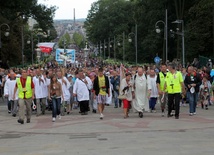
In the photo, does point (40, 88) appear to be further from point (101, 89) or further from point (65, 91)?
point (101, 89)

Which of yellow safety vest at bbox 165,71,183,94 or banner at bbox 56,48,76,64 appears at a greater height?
banner at bbox 56,48,76,64

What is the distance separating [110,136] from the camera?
1312 centimetres

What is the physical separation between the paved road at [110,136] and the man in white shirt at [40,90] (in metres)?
1.77

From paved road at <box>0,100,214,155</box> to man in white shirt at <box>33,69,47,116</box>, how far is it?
5.82 ft

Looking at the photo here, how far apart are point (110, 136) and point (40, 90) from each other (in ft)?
26.4

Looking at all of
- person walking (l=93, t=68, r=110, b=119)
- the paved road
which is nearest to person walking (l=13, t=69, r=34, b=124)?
the paved road

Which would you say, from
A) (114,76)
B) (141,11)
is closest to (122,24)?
(141,11)

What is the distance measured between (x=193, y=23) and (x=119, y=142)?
153ft

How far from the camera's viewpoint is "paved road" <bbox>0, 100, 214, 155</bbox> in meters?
10.7

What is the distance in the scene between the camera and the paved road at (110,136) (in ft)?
35.0

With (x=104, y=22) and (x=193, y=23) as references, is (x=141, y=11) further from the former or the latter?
(x=104, y=22)

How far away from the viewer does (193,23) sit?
187ft

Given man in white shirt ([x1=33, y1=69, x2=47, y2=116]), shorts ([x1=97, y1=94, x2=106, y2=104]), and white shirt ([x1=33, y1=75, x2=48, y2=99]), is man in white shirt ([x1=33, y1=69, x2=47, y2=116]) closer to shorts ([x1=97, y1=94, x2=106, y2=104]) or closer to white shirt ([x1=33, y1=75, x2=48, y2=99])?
white shirt ([x1=33, y1=75, x2=48, y2=99])

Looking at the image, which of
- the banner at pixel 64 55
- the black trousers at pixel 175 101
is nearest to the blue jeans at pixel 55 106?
the black trousers at pixel 175 101
